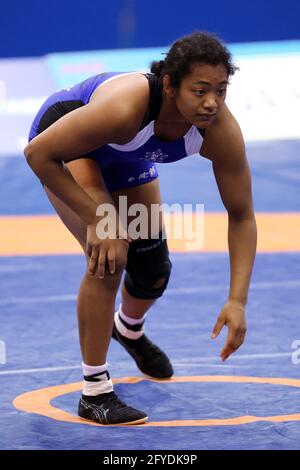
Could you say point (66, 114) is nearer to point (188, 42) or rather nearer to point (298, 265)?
point (188, 42)

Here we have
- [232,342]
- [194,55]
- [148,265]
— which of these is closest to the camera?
[194,55]

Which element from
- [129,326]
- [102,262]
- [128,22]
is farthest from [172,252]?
[128,22]

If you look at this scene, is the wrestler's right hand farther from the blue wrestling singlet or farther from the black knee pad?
→ the black knee pad

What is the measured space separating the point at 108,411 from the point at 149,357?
654mm

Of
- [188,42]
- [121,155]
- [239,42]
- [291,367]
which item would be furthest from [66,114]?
[239,42]

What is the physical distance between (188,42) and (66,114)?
1.94 ft

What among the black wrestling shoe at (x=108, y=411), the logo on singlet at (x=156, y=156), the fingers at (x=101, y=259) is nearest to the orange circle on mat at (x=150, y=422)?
the black wrestling shoe at (x=108, y=411)

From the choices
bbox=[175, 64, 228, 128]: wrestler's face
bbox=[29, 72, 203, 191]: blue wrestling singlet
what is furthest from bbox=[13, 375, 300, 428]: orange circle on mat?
bbox=[175, 64, 228, 128]: wrestler's face

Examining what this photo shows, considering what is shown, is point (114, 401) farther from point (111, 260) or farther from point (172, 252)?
point (172, 252)

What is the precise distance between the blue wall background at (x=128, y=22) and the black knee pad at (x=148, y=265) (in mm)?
7246

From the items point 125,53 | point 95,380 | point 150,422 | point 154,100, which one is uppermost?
point 125,53

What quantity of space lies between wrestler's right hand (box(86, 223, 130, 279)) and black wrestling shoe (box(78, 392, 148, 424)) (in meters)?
0.55

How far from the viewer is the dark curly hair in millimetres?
3982

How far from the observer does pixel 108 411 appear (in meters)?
4.42
